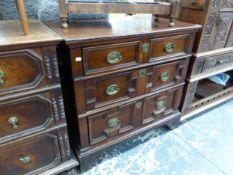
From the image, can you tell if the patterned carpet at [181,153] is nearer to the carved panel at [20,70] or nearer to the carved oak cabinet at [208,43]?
the carved oak cabinet at [208,43]

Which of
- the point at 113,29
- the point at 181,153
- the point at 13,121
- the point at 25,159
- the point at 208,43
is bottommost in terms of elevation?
the point at 181,153

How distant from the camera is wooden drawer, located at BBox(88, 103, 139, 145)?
3.56 feet

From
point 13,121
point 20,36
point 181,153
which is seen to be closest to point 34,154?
point 13,121

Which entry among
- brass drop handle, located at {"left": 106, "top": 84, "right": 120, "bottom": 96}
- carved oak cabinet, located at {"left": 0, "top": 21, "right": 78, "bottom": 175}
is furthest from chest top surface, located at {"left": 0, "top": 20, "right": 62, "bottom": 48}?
brass drop handle, located at {"left": 106, "top": 84, "right": 120, "bottom": 96}

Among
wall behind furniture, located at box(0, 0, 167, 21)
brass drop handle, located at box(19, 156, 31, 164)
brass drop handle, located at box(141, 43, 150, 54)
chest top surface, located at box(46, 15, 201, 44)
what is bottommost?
brass drop handle, located at box(19, 156, 31, 164)

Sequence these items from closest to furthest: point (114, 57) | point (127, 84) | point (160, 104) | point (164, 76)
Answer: point (114, 57), point (127, 84), point (164, 76), point (160, 104)

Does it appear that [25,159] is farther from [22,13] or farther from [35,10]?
[35,10]

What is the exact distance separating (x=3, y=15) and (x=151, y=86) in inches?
37.7

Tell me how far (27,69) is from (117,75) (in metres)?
0.45

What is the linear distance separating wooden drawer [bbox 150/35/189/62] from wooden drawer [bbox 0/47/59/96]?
57 cm

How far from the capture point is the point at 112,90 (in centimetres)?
104

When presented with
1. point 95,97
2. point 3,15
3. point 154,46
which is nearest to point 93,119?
point 95,97

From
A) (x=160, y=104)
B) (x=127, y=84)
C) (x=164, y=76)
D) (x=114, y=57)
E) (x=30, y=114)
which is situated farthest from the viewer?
(x=160, y=104)

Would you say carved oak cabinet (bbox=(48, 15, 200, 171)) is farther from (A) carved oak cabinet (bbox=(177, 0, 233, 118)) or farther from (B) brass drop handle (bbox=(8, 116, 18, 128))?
(B) brass drop handle (bbox=(8, 116, 18, 128))
